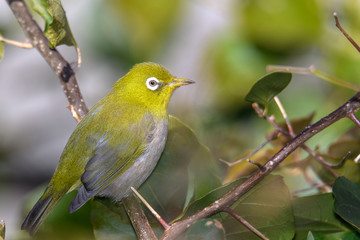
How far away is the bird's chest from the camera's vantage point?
194 cm

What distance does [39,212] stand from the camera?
164 centimetres

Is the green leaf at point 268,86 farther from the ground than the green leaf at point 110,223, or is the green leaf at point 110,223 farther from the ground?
the green leaf at point 268,86

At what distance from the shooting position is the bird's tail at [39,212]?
55.6 inches

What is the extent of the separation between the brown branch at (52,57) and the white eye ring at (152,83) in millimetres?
567

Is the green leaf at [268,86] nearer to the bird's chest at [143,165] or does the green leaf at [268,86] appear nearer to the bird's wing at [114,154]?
the bird's chest at [143,165]

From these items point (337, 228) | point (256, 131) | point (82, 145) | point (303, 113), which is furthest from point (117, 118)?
point (337, 228)

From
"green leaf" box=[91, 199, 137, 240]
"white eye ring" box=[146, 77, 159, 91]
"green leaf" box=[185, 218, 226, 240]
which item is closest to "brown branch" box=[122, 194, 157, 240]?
"green leaf" box=[91, 199, 137, 240]

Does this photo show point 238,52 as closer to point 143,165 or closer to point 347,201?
point 143,165

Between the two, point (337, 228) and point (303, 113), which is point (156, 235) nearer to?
point (337, 228)

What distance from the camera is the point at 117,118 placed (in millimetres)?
2227

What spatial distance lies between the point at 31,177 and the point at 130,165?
148 cm

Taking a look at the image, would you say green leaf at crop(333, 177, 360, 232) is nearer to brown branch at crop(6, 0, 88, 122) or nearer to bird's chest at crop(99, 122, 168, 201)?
bird's chest at crop(99, 122, 168, 201)

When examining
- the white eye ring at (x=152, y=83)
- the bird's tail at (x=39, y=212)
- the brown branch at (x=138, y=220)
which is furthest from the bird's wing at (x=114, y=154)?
the brown branch at (x=138, y=220)

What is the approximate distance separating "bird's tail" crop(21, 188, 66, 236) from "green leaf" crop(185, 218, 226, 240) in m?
0.43
